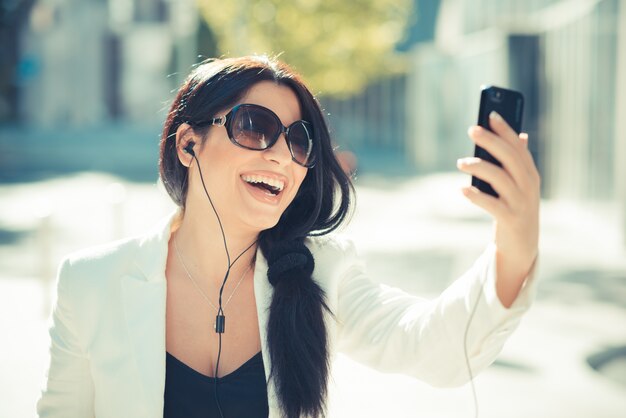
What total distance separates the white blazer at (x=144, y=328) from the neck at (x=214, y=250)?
0.07 metres

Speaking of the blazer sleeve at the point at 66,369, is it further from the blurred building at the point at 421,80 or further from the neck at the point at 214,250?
the blurred building at the point at 421,80

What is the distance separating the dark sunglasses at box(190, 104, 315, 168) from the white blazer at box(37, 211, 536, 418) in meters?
0.36

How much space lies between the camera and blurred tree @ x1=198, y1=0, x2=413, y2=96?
26391 millimetres

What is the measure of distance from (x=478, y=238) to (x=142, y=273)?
10.4 metres

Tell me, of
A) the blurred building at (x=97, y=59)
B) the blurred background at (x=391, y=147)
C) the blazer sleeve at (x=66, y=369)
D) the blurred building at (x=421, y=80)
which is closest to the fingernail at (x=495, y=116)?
the blazer sleeve at (x=66, y=369)

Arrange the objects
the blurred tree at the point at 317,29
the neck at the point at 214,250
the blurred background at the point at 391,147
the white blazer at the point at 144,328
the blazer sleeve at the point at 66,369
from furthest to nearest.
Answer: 1. the blurred tree at the point at 317,29
2. the blurred background at the point at 391,147
3. the neck at the point at 214,250
4. the blazer sleeve at the point at 66,369
5. the white blazer at the point at 144,328

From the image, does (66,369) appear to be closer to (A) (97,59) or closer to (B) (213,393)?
(B) (213,393)

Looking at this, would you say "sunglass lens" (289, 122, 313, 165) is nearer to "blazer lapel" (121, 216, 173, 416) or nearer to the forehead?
the forehead

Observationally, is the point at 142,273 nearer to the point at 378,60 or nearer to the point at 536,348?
the point at 536,348

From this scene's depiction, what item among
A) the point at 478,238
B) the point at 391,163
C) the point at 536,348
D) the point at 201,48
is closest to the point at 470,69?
the point at 391,163

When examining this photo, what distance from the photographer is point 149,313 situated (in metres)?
2.65

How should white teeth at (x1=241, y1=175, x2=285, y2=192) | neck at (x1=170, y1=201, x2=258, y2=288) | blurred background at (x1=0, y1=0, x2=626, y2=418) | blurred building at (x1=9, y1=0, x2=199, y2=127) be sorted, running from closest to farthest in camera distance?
white teeth at (x1=241, y1=175, x2=285, y2=192)
neck at (x1=170, y1=201, x2=258, y2=288)
blurred background at (x1=0, y1=0, x2=626, y2=418)
blurred building at (x1=9, y1=0, x2=199, y2=127)

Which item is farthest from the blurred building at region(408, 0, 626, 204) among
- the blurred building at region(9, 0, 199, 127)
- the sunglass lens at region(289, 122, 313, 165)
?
the blurred building at region(9, 0, 199, 127)

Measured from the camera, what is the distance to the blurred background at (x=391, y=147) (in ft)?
19.8
